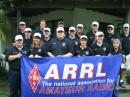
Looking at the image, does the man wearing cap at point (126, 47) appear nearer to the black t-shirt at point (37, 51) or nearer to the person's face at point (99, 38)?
the person's face at point (99, 38)

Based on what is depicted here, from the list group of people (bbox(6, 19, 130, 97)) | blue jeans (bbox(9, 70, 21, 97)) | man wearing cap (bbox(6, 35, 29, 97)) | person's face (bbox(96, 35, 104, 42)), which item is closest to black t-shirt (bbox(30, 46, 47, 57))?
group of people (bbox(6, 19, 130, 97))

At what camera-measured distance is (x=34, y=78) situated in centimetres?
1266

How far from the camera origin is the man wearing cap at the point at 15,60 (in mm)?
12719

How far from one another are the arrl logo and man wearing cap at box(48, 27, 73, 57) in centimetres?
83

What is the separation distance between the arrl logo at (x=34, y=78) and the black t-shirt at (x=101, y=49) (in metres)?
1.79

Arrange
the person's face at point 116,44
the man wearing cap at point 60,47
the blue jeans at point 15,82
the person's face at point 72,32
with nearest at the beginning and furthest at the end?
the blue jeans at point 15,82
the man wearing cap at point 60,47
the person's face at point 116,44
the person's face at point 72,32

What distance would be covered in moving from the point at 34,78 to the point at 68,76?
86 centimetres

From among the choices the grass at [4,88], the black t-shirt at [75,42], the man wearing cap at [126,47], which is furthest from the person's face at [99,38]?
the grass at [4,88]

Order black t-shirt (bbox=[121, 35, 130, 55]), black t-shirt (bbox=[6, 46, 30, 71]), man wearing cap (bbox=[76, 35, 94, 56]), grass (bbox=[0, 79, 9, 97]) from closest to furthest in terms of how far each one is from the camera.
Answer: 1. black t-shirt (bbox=[6, 46, 30, 71])
2. man wearing cap (bbox=[76, 35, 94, 56])
3. grass (bbox=[0, 79, 9, 97])
4. black t-shirt (bbox=[121, 35, 130, 55])

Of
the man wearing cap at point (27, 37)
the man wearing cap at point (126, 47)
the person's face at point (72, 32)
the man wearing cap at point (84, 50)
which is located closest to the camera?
the man wearing cap at point (84, 50)

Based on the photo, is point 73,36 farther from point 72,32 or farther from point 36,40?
point 36,40

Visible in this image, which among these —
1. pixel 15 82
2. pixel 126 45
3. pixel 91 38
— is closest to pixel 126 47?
pixel 126 45

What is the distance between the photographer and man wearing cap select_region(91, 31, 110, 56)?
1346 cm

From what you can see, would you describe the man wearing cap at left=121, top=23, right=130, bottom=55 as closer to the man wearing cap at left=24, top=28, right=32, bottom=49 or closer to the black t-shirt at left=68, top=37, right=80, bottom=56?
the black t-shirt at left=68, top=37, right=80, bottom=56
